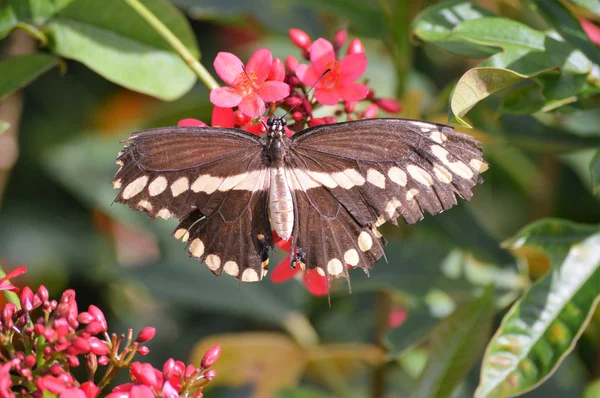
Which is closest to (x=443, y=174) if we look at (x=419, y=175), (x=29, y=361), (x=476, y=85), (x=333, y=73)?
(x=419, y=175)

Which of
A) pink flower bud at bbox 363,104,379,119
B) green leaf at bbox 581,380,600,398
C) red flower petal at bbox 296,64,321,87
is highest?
red flower petal at bbox 296,64,321,87

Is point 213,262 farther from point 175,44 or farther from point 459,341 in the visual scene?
point 459,341

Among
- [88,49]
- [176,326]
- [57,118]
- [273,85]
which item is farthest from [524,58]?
[57,118]

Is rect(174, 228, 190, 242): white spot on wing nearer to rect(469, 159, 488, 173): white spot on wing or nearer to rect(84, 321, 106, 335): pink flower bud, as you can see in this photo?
rect(84, 321, 106, 335): pink flower bud

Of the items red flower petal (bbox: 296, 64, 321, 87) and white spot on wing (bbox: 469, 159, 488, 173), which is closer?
white spot on wing (bbox: 469, 159, 488, 173)

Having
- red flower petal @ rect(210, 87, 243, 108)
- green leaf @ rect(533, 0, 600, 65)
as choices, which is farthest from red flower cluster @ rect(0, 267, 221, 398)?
green leaf @ rect(533, 0, 600, 65)

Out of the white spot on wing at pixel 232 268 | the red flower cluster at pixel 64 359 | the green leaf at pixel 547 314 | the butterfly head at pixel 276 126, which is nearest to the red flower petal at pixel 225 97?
the butterfly head at pixel 276 126

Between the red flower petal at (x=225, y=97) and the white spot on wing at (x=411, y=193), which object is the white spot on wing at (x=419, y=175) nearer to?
the white spot on wing at (x=411, y=193)
